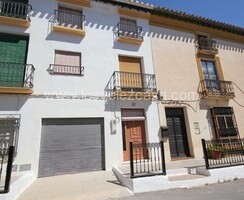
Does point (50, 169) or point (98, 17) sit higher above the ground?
point (98, 17)

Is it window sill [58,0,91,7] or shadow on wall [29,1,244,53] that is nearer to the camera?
shadow on wall [29,1,244,53]

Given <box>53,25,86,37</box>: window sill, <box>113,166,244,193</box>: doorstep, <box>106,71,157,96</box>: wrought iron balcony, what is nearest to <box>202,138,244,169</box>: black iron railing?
<box>113,166,244,193</box>: doorstep

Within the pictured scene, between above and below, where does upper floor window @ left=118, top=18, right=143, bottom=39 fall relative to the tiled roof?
below

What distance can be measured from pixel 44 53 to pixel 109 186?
6103mm

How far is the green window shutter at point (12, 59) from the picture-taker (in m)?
7.52

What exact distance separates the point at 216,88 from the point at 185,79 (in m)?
2.18

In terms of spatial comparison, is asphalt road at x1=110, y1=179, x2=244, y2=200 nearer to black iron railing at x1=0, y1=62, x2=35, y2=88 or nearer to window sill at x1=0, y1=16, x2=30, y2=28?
black iron railing at x1=0, y1=62, x2=35, y2=88

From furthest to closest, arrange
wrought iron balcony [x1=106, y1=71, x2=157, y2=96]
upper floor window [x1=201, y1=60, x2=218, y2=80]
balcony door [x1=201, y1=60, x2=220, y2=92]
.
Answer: upper floor window [x1=201, y1=60, x2=218, y2=80], balcony door [x1=201, y1=60, x2=220, y2=92], wrought iron balcony [x1=106, y1=71, x2=157, y2=96]

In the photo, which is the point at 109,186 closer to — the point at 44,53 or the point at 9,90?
the point at 9,90

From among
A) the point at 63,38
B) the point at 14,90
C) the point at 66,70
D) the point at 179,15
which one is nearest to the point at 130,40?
the point at 63,38

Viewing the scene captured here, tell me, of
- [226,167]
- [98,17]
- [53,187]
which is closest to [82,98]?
[53,187]

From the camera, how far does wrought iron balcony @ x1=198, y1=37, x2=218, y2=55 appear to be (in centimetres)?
1173

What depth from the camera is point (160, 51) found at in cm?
1064

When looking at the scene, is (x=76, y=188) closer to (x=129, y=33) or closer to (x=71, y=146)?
(x=71, y=146)
